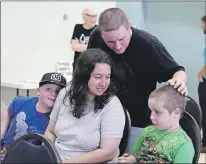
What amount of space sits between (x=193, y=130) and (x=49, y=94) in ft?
2.54

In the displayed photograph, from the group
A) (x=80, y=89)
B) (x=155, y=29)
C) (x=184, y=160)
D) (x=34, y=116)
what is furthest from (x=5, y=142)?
(x=155, y=29)

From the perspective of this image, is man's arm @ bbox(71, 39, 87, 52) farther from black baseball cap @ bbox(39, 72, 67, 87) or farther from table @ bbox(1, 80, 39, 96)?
black baseball cap @ bbox(39, 72, 67, 87)

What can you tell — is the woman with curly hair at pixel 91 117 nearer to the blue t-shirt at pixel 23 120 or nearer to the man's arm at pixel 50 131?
the man's arm at pixel 50 131

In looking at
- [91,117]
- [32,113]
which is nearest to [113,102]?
[91,117]

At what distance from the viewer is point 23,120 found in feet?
6.06

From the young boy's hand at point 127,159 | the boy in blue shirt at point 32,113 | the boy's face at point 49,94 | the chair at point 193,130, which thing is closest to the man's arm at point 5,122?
the boy in blue shirt at point 32,113

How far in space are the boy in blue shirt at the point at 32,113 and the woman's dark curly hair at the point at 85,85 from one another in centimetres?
23

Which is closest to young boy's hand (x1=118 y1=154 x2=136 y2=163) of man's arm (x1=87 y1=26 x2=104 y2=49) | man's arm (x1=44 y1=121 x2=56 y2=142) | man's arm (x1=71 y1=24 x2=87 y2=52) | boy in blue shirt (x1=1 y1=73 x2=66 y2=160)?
man's arm (x1=44 y1=121 x2=56 y2=142)

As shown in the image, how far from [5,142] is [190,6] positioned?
324 centimetres

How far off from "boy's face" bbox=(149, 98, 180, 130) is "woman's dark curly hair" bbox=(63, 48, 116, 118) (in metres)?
0.27

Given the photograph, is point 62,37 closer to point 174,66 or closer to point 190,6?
point 190,6

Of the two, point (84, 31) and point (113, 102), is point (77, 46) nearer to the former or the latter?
point (84, 31)

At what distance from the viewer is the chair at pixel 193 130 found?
1438mm

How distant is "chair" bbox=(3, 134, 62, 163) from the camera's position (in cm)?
128
